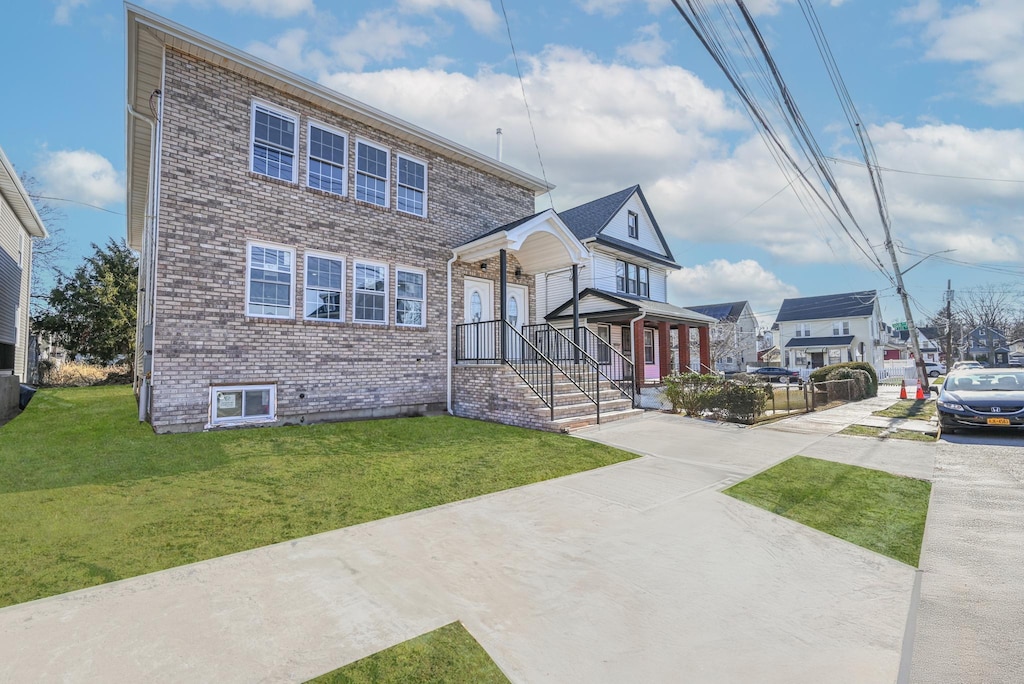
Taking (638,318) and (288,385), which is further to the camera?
(638,318)

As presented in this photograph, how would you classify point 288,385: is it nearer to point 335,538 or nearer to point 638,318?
point 335,538

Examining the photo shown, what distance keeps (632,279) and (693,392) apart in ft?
33.6

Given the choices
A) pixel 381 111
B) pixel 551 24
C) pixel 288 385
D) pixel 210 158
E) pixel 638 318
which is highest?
pixel 381 111

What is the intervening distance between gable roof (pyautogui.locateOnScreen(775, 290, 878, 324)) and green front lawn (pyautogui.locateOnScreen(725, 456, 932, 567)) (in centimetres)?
4262

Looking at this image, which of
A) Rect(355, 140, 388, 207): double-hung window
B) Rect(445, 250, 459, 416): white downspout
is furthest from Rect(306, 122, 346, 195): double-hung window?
Rect(445, 250, 459, 416): white downspout

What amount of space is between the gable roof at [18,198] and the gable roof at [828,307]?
51.0 metres

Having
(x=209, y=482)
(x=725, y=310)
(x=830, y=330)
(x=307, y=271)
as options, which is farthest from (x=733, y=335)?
(x=209, y=482)

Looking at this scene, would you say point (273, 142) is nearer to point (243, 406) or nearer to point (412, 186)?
point (412, 186)

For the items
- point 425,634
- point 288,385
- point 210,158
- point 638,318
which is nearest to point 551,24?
point 210,158

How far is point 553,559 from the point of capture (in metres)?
3.83

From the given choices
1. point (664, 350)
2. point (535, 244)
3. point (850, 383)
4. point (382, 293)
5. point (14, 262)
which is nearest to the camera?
point (382, 293)

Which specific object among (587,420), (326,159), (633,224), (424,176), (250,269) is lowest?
(587,420)

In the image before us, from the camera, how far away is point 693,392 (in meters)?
11.6

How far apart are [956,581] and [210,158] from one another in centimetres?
1109
